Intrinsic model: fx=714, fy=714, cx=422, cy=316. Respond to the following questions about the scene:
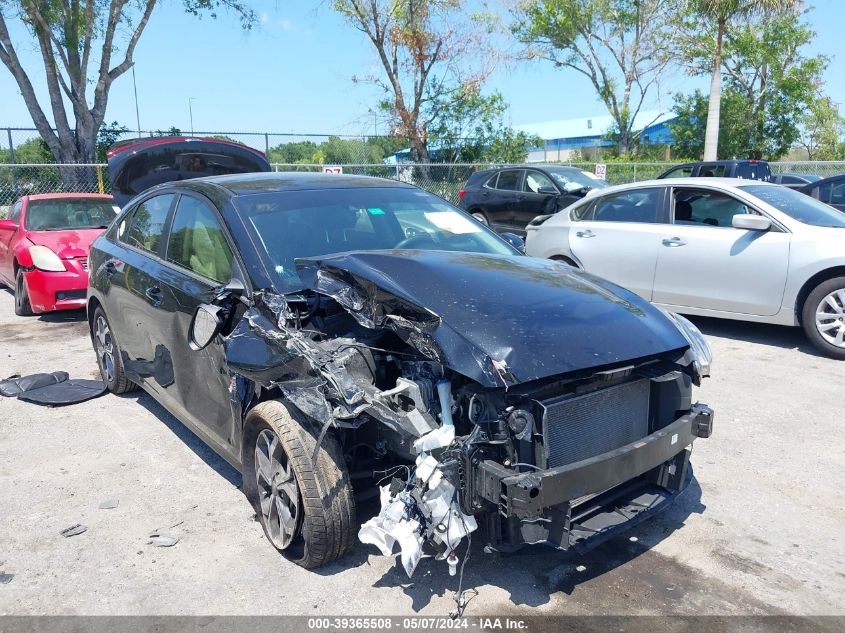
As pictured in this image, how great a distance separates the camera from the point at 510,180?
544 inches

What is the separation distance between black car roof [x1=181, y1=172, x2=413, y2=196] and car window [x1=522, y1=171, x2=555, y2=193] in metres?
8.68

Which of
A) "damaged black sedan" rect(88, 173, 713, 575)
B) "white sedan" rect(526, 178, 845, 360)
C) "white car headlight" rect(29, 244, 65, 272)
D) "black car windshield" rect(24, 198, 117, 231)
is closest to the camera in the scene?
"damaged black sedan" rect(88, 173, 713, 575)

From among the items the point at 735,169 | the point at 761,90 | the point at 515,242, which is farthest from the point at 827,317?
the point at 761,90

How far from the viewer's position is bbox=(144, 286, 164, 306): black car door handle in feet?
13.9

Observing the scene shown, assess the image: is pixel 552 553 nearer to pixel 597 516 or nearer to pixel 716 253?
pixel 597 516

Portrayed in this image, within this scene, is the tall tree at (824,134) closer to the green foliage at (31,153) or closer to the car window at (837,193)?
the car window at (837,193)

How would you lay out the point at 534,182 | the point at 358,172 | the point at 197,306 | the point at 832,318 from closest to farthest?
1. the point at 197,306
2. the point at 832,318
3. the point at 534,182
4. the point at 358,172

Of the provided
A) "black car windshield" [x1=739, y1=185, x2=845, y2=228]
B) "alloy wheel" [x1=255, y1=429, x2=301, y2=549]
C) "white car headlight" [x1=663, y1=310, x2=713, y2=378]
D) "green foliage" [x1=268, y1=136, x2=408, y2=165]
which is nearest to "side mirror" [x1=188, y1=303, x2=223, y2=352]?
"alloy wheel" [x1=255, y1=429, x2=301, y2=549]

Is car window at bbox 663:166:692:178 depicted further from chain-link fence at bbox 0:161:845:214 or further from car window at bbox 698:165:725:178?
chain-link fence at bbox 0:161:845:214

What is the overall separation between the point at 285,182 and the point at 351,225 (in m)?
0.60

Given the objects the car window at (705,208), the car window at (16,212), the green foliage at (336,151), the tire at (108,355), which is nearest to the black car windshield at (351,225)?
the tire at (108,355)

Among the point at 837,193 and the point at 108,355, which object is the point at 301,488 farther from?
the point at 837,193

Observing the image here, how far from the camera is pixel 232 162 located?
28.5ft

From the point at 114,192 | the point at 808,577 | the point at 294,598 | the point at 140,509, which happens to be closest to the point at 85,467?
the point at 140,509
